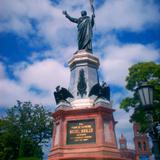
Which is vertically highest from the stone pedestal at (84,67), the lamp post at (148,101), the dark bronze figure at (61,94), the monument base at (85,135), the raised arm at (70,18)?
the raised arm at (70,18)

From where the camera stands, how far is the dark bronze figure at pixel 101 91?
1591cm

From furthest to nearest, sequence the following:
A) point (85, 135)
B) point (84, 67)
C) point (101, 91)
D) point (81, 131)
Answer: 1. point (84, 67)
2. point (101, 91)
3. point (81, 131)
4. point (85, 135)

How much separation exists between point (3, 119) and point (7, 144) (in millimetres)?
4954

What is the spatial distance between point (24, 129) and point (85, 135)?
2938 cm

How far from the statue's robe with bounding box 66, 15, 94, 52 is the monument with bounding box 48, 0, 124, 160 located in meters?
1.50

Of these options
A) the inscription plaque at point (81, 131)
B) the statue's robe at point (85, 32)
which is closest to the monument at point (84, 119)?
the inscription plaque at point (81, 131)

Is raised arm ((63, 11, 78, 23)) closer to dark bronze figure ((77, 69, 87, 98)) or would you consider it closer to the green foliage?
dark bronze figure ((77, 69, 87, 98))

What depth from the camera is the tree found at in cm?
3866

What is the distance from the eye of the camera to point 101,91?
52.4ft

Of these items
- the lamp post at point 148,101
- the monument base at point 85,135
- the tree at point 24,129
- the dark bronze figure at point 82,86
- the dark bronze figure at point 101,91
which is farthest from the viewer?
the tree at point 24,129

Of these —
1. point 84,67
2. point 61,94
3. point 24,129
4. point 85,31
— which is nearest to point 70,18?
point 85,31

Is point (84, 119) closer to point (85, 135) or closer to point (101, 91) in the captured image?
point (85, 135)

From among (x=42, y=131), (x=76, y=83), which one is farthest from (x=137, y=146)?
(x=76, y=83)

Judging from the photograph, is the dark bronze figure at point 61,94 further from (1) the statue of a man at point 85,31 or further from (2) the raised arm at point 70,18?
(2) the raised arm at point 70,18
